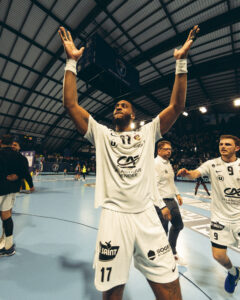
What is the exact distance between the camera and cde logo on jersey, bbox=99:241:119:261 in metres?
1.12

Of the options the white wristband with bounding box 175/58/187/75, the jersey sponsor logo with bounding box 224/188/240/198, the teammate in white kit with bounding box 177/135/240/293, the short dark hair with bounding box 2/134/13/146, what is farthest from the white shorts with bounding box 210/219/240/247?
the short dark hair with bounding box 2/134/13/146

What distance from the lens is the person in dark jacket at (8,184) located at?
272 centimetres

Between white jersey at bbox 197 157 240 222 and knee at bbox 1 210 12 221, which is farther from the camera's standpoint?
knee at bbox 1 210 12 221

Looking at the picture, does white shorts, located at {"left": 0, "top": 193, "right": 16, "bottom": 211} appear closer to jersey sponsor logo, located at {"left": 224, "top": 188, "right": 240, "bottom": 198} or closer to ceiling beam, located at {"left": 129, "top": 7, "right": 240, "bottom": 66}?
jersey sponsor logo, located at {"left": 224, "top": 188, "right": 240, "bottom": 198}

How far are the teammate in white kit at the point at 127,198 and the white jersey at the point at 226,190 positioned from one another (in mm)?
1405

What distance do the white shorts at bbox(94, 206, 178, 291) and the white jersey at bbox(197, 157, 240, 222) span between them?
1466mm

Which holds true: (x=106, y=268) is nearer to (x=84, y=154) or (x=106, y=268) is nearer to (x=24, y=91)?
(x=24, y=91)

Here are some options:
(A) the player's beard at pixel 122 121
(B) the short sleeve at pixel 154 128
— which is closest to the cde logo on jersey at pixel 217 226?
(B) the short sleeve at pixel 154 128

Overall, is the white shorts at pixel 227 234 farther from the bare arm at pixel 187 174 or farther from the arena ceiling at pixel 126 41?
the arena ceiling at pixel 126 41

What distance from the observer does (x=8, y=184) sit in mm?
2777

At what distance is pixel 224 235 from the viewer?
2.08 metres

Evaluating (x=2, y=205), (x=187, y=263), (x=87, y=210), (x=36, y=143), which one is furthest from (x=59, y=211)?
(x=36, y=143)

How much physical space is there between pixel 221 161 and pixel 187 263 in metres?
1.81

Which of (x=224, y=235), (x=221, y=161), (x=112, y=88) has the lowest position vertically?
(x=224, y=235)
